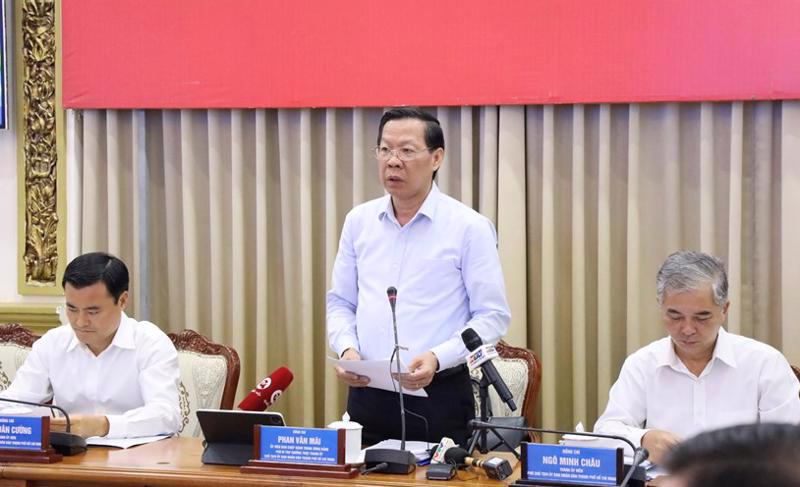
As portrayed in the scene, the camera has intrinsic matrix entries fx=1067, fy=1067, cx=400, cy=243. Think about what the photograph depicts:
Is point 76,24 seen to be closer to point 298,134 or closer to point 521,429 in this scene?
point 298,134

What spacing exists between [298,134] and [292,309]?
73 cm

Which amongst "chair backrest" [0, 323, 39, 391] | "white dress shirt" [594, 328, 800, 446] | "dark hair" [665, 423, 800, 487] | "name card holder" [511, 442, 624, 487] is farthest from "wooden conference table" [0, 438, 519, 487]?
"dark hair" [665, 423, 800, 487]

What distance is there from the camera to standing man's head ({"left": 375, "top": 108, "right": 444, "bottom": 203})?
304 cm

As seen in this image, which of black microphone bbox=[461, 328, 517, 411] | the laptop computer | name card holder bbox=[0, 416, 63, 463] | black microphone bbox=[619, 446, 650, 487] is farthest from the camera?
name card holder bbox=[0, 416, 63, 463]

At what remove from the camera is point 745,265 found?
3984mm

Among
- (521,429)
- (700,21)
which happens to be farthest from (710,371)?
(700,21)

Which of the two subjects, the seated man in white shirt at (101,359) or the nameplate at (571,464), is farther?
the seated man in white shirt at (101,359)

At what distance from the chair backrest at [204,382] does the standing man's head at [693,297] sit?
5.09 ft

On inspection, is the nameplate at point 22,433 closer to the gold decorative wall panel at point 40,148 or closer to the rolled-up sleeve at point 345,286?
the rolled-up sleeve at point 345,286

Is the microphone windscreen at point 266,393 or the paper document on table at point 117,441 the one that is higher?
the microphone windscreen at point 266,393

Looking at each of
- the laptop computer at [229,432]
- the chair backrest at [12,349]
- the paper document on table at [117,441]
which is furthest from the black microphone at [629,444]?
the chair backrest at [12,349]

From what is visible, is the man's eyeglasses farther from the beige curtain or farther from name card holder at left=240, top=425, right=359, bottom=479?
the beige curtain

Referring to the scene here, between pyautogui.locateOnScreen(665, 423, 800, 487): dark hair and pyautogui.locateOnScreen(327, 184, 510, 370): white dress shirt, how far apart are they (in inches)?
88.9

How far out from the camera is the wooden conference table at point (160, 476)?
8.17ft
